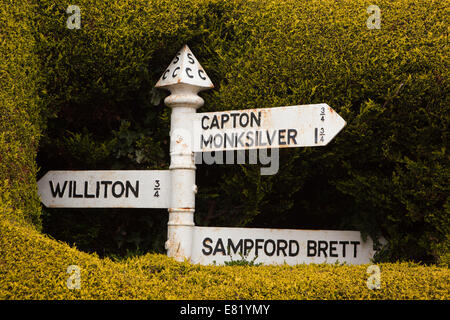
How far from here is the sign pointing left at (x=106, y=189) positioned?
4016mm

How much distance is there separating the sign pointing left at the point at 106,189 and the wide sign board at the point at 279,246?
46 cm

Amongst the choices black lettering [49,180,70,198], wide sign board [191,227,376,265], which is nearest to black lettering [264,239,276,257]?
wide sign board [191,227,376,265]

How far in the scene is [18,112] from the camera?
12.3ft

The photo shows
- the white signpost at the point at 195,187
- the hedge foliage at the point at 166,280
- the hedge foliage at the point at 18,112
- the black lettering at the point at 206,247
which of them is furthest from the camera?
the black lettering at the point at 206,247

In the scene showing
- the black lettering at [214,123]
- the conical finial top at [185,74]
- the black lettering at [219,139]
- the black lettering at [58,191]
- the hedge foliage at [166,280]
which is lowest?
the hedge foliage at [166,280]

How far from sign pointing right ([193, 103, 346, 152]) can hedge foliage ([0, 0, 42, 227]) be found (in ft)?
4.16

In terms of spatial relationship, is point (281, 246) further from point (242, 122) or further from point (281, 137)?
point (242, 122)

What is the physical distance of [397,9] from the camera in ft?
13.3

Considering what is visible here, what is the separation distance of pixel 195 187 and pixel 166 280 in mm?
925

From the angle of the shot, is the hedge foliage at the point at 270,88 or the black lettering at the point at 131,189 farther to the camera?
the black lettering at the point at 131,189

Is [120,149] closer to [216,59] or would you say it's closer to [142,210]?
[142,210]

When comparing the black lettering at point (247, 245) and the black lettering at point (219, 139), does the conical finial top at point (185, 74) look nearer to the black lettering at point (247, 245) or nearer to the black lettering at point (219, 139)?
the black lettering at point (219, 139)

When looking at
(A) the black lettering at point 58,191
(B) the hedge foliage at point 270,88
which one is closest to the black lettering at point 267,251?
(B) the hedge foliage at point 270,88
